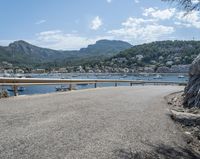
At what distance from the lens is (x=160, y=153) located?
7.25m

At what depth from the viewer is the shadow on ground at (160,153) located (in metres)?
6.68

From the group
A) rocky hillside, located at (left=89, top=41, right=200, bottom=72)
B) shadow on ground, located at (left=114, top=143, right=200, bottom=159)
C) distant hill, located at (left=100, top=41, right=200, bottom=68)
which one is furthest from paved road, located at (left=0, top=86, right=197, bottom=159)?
distant hill, located at (left=100, top=41, right=200, bottom=68)

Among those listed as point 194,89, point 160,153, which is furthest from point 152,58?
point 160,153

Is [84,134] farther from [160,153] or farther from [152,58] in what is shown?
[152,58]

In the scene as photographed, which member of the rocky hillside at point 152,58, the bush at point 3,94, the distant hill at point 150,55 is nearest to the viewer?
the bush at point 3,94

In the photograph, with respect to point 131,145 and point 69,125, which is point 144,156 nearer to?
point 131,145

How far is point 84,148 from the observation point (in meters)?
6.68

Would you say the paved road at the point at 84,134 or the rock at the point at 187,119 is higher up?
the paved road at the point at 84,134

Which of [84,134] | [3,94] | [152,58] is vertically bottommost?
[152,58]

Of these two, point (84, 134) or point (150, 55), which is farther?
point (150, 55)

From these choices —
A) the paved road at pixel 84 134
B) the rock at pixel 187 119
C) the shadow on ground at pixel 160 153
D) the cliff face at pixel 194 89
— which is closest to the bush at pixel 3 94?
the paved road at pixel 84 134

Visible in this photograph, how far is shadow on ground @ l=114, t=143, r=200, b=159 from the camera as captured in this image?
6.68m

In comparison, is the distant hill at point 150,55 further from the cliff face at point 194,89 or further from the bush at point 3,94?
the bush at point 3,94

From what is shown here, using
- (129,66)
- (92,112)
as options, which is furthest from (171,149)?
(129,66)
